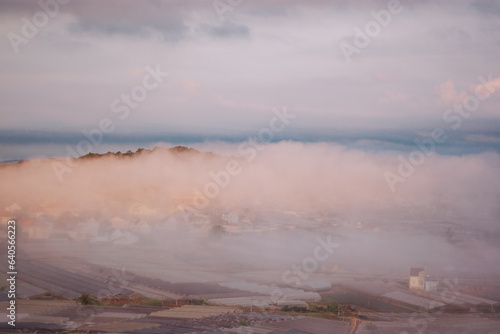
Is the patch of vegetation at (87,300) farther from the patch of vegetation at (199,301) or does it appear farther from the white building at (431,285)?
the white building at (431,285)

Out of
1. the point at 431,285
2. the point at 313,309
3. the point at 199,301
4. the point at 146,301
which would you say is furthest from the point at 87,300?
the point at 431,285

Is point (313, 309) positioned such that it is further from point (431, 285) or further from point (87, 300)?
point (87, 300)

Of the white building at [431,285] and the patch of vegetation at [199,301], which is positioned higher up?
the white building at [431,285]

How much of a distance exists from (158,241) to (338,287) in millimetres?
3809

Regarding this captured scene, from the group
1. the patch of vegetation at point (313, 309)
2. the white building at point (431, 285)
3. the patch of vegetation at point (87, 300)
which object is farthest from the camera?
the white building at point (431, 285)

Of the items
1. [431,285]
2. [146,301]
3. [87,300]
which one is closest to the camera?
[87,300]

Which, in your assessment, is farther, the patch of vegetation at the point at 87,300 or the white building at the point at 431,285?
the white building at the point at 431,285

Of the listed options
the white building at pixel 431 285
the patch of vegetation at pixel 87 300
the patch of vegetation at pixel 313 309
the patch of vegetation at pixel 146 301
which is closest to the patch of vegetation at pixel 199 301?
the patch of vegetation at pixel 146 301

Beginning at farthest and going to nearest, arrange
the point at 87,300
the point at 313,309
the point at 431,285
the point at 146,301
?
the point at 431,285 < the point at 146,301 < the point at 87,300 < the point at 313,309

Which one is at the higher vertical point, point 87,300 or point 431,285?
point 431,285

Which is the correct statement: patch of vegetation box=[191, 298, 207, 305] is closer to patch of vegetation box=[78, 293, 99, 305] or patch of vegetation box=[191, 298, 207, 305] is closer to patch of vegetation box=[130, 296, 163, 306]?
patch of vegetation box=[130, 296, 163, 306]

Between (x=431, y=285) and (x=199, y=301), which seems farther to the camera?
(x=431, y=285)

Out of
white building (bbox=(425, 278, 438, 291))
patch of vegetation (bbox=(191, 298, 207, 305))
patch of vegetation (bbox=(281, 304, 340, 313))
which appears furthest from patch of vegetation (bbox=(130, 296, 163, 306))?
white building (bbox=(425, 278, 438, 291))

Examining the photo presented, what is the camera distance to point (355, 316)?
7086mm
